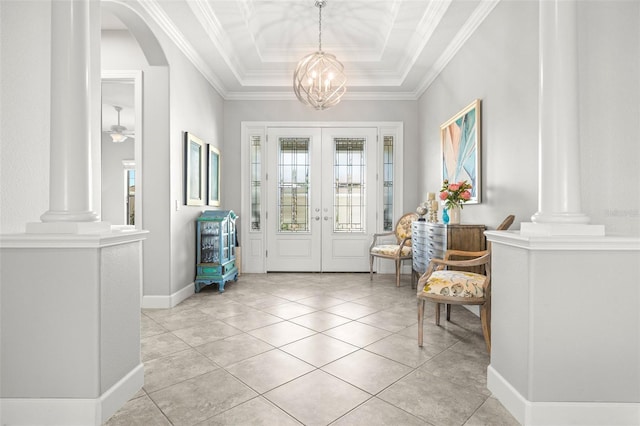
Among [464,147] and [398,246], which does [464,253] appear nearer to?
[464,147]

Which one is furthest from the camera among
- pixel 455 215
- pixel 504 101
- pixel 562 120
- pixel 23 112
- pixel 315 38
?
pixel 315 38

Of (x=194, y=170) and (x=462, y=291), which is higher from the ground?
(x=194, y=170)

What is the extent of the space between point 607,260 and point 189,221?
160 inches

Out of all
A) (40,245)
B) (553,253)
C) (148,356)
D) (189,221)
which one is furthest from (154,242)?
(553,253)

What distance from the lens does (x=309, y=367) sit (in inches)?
92.3

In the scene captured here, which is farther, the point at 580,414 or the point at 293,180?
the point at 293,180

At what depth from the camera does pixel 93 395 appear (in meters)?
1.74

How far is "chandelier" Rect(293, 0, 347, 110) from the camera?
4120 mm

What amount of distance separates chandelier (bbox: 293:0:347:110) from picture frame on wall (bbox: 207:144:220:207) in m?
1.66

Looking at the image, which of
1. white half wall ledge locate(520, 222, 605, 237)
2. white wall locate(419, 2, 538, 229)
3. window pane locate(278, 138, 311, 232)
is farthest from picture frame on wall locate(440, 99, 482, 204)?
window pane locate(278, 138, 311, 232)

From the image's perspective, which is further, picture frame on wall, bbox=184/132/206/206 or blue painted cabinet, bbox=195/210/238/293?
blue painted cabinet, bbox=195/210/238/293

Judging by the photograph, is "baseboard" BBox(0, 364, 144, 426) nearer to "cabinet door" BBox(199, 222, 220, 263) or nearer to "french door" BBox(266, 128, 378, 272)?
"cabinet door" BBox(199, 222, 220, 263)

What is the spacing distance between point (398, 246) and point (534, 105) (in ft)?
9.61

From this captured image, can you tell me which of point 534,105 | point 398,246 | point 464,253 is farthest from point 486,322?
point 398,246
